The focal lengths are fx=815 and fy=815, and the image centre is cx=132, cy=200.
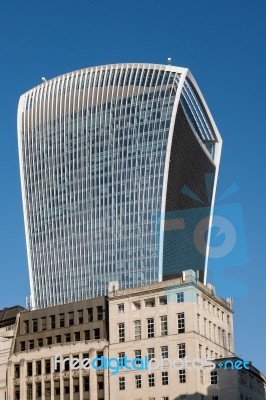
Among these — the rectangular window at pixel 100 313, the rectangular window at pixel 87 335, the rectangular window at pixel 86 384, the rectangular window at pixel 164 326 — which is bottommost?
the rectangular window at pixel 86 384

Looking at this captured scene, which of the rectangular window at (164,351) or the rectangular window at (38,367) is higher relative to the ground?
the rectangular window at (38,367)

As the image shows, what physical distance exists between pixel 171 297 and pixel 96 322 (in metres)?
20.0

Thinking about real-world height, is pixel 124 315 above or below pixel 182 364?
above

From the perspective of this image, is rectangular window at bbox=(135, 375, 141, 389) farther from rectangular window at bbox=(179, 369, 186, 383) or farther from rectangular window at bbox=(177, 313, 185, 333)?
rectangular window at bbox=(177, 313, 185, 333)

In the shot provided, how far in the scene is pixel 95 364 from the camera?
557 ft

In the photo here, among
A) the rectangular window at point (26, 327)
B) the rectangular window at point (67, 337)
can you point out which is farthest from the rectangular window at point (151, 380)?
the rectangular window at point (26, 327)

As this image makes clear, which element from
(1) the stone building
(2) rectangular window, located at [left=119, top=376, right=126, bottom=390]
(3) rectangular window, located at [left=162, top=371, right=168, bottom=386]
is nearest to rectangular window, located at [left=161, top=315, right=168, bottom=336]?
(3) rectangular window, located at [left=162, top=371, right=168, bottom=386]

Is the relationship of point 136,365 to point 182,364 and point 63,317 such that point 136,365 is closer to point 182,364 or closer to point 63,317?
point 182,364

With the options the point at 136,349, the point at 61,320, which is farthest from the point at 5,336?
the point at 136,349

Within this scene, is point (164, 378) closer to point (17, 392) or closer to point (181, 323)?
point (181, 323)

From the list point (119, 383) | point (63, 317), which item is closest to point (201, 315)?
point (119, 383)

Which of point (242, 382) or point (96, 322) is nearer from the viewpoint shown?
point (242, 382)

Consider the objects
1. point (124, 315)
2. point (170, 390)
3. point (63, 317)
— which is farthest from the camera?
point (63, 317)

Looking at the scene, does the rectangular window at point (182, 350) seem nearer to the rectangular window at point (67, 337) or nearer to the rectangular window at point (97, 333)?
the rectangular window at point (97, 333)
